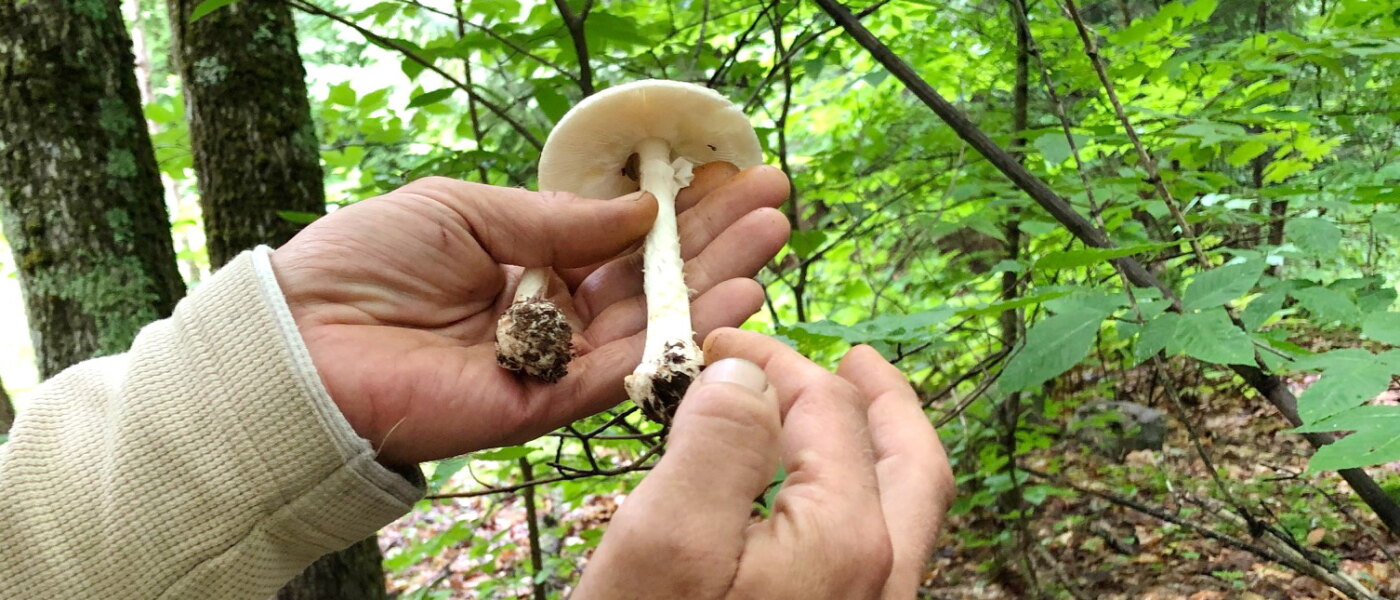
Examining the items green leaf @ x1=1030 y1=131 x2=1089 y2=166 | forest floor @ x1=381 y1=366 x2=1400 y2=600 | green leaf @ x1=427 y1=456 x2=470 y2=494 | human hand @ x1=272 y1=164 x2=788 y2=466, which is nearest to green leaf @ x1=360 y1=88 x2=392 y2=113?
human hand @ x1=272 y1=164 x2=788 y2=466

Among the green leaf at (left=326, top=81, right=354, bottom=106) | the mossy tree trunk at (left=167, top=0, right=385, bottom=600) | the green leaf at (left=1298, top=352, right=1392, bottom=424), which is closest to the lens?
the green leaf at (left=1298, top=352, right=1392, bottom=424)

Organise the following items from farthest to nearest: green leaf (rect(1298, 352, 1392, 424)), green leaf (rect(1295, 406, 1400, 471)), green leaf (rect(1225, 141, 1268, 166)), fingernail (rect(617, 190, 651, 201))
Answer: green leaf (rect(1225, 141, 1268, 166)) → fingernail (rect(617, 190, 651, 201)) → green leaf (rect(1298, 352, 1392, 424)) → green leaf (rect(1295, 406, 1400, 471))

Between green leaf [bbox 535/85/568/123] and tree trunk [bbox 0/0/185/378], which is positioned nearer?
green leaf [bbox 535/85/568/123]

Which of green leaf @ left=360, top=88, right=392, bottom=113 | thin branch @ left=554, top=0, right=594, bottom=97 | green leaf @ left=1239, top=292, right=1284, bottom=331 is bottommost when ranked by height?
green leaf @ left=1239, top=292, right=1284, bottom=331

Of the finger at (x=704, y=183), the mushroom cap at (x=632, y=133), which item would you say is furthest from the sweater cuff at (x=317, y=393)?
the finger at (x=704, y=183)

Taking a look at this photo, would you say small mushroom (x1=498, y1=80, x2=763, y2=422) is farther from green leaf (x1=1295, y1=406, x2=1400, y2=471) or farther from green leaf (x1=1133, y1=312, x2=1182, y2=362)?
green leaf (x1=1295, y1=406, x2=1400, y2=471)

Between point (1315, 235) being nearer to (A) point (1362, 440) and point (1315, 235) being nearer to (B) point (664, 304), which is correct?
(A) point (1362, 440)

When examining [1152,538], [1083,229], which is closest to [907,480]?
[1083,229]
